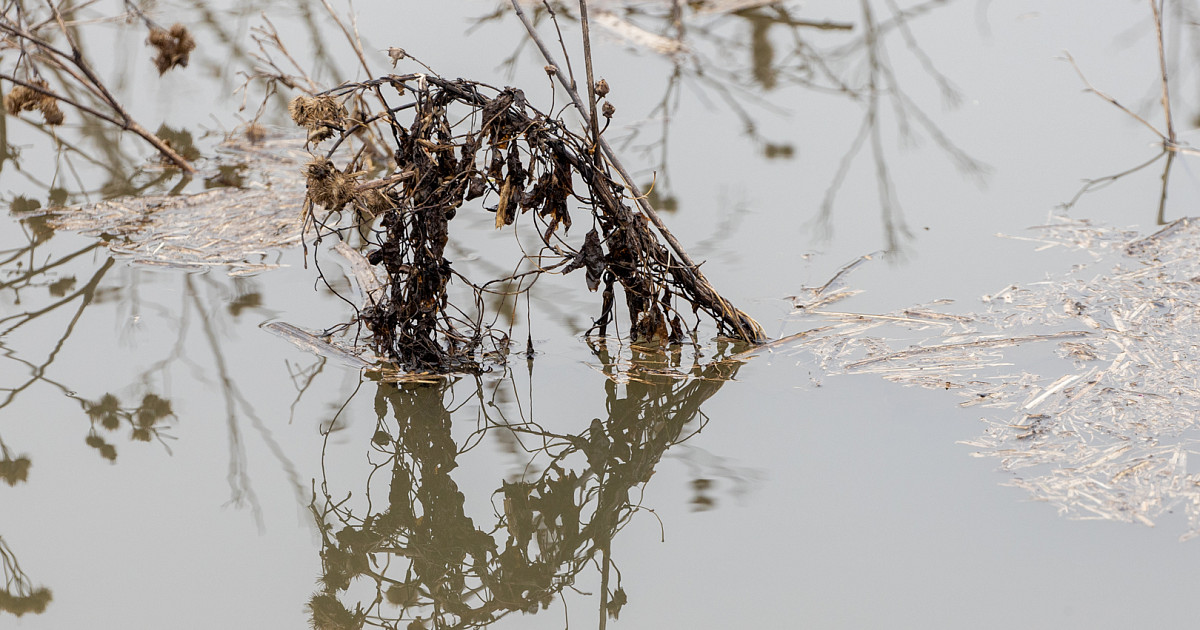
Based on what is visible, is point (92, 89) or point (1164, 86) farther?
point (92, 89)

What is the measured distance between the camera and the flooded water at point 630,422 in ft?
7.43

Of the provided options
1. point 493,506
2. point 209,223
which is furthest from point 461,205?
point 209,223

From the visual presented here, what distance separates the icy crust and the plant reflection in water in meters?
0.57

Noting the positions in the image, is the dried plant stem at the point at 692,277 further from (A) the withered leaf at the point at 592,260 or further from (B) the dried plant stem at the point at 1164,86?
(B) the dried plant stem at the point at 1164,86

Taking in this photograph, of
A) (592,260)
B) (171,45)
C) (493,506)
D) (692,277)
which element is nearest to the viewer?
(493,506)

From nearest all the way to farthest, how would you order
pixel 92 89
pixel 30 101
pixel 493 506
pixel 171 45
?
pixel 493 506, pixel 30 101, pixel 92 89, pixel 171 45

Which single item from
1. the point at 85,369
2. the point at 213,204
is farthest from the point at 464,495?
the point at 213,204

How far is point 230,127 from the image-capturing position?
4.90 m

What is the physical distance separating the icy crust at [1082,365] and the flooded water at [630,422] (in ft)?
0.08

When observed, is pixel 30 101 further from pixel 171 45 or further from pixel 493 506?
pixel 493 506

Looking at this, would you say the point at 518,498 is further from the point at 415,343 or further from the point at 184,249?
the point at 184,249

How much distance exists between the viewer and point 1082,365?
2857 mm

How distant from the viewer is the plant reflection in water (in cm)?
229

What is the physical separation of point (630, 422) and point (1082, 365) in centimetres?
123
